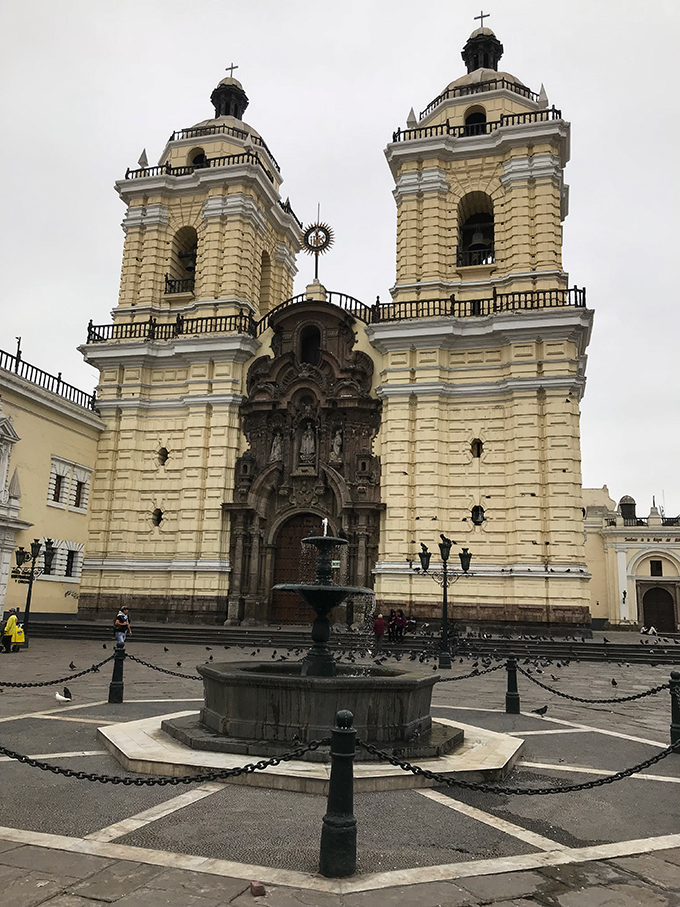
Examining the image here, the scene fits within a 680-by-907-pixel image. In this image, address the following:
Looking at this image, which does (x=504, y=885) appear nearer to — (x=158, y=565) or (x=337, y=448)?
(x=337, y=448)

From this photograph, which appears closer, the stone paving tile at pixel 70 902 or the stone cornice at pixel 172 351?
the stone paving tile at pixel 70 902

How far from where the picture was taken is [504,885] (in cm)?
444

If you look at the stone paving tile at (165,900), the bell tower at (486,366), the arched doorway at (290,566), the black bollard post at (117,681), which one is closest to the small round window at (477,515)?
the bell tower at (486,366)

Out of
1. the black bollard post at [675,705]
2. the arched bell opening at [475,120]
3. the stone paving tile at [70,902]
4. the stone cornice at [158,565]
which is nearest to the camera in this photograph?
the stone paving tile at [70,902]

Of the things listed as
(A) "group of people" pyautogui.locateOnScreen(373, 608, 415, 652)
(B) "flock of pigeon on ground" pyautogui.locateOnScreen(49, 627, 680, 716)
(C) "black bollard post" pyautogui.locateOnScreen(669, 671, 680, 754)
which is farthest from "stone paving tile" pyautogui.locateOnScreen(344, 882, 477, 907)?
(A) "group of people" pyautogui.locateOnScreen(373, 608, 415, 652)

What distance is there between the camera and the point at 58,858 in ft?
15.3

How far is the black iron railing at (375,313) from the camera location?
2564 cm

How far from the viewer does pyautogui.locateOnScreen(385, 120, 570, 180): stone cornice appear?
26828 mm

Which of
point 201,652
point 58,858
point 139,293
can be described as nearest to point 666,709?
point 58,858

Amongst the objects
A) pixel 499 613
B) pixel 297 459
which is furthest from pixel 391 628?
pixel 297 459

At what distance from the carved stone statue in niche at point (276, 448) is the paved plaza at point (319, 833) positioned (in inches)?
755

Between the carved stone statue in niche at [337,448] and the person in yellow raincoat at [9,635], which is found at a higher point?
the carved stone statue in niche at [337,448]

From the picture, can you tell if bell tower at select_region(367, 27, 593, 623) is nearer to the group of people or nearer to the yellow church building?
the yellow church building

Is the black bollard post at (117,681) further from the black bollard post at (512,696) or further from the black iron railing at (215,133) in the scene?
the black iron railing at (215,133)
